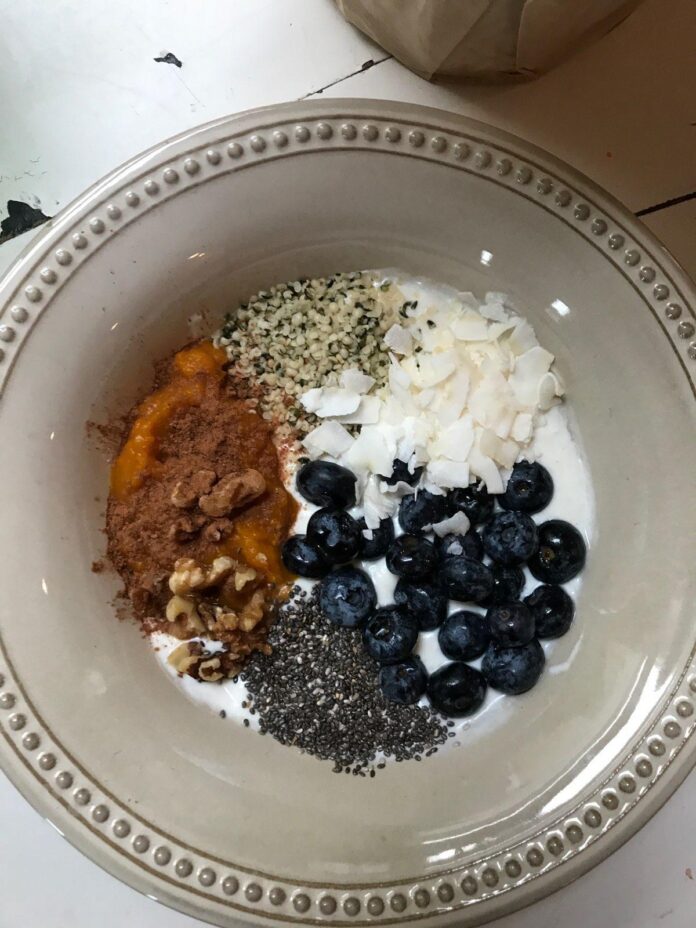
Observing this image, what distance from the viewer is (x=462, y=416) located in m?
0.95

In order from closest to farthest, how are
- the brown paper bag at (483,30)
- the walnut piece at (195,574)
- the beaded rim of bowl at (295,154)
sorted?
the brown paper bag at (483,30) < the beaded rim of bowl at (295,154) < the walnut piece at (195,574)

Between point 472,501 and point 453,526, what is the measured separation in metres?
0.04

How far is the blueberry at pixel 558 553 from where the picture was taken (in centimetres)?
93

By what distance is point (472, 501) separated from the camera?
95 centimetres

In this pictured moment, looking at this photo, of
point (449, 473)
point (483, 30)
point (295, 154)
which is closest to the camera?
point (483, 30)

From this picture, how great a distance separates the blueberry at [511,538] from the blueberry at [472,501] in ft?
0.07

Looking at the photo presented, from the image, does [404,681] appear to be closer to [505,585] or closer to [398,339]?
[505,585]

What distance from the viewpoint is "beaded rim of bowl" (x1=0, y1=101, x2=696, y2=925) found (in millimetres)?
781

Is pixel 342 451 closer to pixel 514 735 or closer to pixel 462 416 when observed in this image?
pixel 462 416

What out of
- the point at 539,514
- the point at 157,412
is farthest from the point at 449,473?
the point at 157,412

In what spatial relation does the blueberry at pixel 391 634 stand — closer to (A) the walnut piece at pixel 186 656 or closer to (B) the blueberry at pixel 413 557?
(B) the blueberry at pixel 413 557

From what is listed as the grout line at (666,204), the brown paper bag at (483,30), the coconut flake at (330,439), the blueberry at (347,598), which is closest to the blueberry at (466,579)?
the blueberry at (347,598)

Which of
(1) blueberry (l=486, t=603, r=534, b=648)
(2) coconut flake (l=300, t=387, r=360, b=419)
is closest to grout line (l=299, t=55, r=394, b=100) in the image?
(2) coconut flake (l=300, t=387, r=360, b=419)

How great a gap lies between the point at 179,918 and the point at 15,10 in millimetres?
1091
